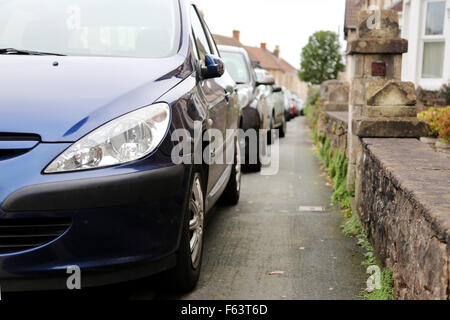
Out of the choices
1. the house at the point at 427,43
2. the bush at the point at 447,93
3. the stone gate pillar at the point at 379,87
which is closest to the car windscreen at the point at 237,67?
the stone gate pillar at the point at 379,87

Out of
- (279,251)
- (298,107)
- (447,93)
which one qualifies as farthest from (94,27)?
(298,107)

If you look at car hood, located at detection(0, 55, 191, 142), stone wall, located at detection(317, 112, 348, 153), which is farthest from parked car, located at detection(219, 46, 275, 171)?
car hood, located at detection(0, 55, 191, 142)

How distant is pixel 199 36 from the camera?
449 centimetres

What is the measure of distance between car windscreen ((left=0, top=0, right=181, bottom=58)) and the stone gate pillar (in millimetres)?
2073

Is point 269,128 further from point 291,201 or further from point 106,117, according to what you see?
point 106,117

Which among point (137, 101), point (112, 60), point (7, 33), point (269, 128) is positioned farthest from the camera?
point (269, 128)

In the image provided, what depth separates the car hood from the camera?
2629 mm

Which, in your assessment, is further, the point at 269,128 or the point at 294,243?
the point at 269,128

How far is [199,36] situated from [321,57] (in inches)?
2372

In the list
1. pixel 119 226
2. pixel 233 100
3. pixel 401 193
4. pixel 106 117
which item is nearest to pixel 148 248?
pixel 119 226

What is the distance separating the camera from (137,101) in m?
2.84

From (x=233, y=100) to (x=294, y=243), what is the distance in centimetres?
151

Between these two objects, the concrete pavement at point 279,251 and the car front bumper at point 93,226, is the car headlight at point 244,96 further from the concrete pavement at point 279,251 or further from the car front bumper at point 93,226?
the car front bumper at point 93,226

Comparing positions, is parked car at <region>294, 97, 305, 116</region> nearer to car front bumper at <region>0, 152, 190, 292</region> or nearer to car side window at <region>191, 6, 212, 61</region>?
car side window at <region>191, 6, 212, 61</region>
